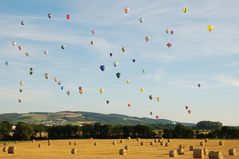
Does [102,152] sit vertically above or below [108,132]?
below

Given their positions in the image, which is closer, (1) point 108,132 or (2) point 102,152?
(2) point 102,152

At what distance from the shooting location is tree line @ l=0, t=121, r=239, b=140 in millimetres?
99094

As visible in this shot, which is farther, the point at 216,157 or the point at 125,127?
the point at 125,127

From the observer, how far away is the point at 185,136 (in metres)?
100

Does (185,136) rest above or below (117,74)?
below

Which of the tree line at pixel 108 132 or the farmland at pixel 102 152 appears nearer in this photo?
the farmland at pixel 102 152

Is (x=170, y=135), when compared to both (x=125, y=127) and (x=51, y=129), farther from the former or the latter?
(x=51, y=129)

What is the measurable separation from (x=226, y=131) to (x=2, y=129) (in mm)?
52518

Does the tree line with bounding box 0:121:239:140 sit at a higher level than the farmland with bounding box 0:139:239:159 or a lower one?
higher

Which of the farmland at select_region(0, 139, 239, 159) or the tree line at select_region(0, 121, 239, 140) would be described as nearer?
the farmland at select_region(0, 139, 239, 159)

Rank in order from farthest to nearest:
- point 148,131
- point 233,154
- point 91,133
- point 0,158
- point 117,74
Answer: point 91,133, point 148,131, point 117,74, point 233,154, point 0,158

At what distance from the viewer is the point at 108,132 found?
11088cm

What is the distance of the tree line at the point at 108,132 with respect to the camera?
3901 inches

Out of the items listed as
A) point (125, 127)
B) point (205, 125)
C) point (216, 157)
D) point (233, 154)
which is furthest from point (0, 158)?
point (205, 125)
